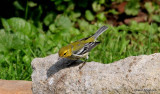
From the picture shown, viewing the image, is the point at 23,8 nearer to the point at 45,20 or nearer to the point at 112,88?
the point at 45,20

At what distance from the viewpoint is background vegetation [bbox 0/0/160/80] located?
5941mm

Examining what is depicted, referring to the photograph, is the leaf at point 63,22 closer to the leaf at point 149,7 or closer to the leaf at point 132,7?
the leaf at point 132,7

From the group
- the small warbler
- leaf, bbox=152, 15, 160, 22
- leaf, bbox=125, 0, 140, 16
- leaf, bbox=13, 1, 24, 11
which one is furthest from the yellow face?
leaf, bbox=152, 15, 160, 22

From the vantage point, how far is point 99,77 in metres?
3.98

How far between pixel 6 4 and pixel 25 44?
2.31 meters

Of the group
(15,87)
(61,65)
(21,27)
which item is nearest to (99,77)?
(61,65)

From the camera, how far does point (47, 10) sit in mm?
7758

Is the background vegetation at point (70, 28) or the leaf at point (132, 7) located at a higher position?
the leaf at point (132, 7)

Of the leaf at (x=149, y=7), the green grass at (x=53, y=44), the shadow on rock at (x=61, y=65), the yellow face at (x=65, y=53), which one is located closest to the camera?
the yellow face at (x=65, y=53)

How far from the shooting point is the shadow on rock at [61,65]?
444cm

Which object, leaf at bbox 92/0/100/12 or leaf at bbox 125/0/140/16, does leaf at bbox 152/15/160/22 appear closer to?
leaf at bbox 125/0/140/16

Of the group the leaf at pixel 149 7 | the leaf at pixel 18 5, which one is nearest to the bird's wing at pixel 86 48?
the leaf at pixel 18 5

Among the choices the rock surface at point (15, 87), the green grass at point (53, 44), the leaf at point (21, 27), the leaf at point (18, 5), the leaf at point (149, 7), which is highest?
the leaf at point (18, 5)

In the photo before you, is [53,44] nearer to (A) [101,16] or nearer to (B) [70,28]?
(B) [70,28]
